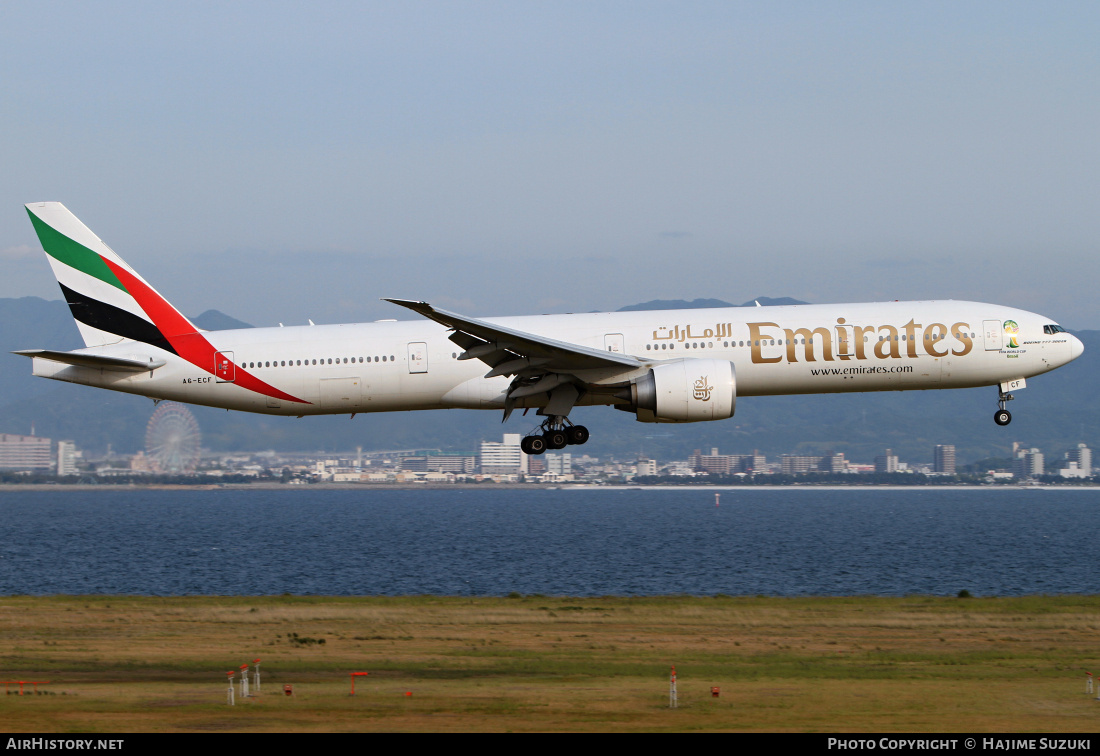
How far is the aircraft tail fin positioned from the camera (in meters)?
34.4

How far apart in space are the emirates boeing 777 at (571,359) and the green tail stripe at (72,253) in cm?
99

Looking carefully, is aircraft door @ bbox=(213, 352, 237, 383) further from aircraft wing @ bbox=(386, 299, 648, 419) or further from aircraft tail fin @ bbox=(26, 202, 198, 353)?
aircraft wing @ bbox=(386, 299, 648, 419)

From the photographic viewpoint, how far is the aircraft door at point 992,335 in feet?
107

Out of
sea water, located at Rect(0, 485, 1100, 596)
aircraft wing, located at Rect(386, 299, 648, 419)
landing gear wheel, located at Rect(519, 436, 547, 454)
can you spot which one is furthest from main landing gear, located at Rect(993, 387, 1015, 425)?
sea water, located at Rect(0, 485, 1100, 596)

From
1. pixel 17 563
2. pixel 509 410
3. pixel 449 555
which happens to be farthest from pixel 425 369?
pixel 17 563

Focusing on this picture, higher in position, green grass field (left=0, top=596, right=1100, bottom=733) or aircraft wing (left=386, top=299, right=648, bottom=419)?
aircraft wing (left=386, top=299, right=648, bottom=419)

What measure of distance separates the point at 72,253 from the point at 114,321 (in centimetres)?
290

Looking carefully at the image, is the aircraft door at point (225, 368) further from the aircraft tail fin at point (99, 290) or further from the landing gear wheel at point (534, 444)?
the landing gear wheel at point (534, 444)

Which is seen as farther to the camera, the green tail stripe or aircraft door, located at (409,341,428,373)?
the green tail stripe

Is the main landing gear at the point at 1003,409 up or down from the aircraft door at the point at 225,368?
down

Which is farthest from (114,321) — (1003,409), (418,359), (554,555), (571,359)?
(554,555)

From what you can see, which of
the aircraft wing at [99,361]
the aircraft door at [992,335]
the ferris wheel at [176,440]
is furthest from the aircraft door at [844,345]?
the ferris wheel at [176,440]

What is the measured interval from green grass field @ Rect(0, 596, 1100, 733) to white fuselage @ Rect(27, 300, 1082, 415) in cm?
755

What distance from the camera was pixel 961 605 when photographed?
1625 inches
